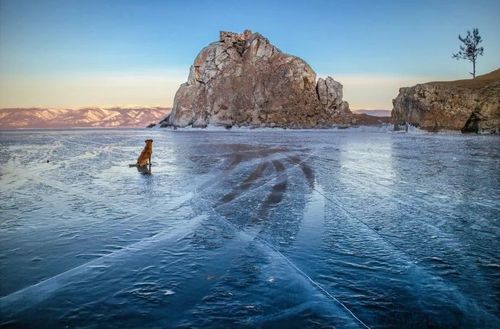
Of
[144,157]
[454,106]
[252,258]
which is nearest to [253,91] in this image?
[454,106]

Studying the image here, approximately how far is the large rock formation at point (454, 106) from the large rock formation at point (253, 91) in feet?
191

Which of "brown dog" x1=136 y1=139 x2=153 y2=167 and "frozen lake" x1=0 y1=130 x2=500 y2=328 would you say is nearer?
"frozen lake" x1=0 y1=130 x2=500 y2=328

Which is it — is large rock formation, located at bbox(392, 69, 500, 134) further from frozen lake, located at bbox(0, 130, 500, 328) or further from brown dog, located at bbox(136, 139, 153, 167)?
brown dog, located at bbox(136, 139, 153, 167)

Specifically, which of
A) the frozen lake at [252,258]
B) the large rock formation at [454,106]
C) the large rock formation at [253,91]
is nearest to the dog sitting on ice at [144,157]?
the frozen lake at [252,258]

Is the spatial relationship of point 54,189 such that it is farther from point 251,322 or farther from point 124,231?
point 251,322

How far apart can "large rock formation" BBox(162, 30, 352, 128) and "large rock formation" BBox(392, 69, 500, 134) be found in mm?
58329

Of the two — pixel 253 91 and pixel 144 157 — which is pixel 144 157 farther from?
pixel 253 91

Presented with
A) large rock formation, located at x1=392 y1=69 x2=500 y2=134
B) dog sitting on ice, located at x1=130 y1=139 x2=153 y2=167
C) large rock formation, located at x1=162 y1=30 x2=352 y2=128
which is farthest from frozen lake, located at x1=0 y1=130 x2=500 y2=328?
→ large rock formation, located at x1=162 y1=30 x2=352 y2=128

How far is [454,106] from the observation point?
68625 mm

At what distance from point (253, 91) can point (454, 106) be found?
9748cm

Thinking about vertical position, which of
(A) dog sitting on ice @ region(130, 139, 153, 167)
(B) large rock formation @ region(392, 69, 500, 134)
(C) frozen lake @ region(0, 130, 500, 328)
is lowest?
(C) frozen lake @ region(0, 130, 500, 328)

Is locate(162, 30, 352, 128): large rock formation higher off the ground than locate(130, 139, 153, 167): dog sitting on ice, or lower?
higher

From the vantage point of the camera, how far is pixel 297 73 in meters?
152

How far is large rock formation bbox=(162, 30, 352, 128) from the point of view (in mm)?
143750
